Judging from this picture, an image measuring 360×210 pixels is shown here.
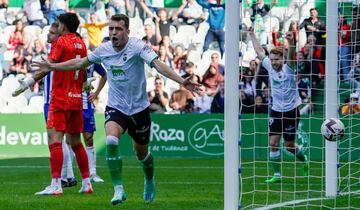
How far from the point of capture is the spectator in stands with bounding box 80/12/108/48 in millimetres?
25828

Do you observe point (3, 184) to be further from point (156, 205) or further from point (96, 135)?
point (96, 135)

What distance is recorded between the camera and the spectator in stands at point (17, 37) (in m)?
26.0

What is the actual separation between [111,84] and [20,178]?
5.27 metres

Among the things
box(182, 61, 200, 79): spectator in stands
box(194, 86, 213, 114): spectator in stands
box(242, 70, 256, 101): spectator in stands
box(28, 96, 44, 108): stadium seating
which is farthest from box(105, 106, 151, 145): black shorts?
box(28, 96, 44, 108): stadium seating

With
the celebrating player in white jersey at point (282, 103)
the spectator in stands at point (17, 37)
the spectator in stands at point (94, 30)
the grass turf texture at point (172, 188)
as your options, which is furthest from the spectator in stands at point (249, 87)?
the spectator in stands at point (17, 37)

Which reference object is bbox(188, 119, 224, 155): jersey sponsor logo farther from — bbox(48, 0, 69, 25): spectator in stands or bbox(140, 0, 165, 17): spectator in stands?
bbox(48, 0, 69, 25): spectator in stands

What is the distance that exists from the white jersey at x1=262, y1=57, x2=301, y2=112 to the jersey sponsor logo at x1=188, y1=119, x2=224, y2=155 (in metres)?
6.51

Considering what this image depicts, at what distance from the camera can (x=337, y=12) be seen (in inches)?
486

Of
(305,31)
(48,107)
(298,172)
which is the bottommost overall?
(298,172)

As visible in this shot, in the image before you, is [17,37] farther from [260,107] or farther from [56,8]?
[260,107]

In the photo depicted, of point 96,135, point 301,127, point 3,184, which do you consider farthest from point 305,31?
point 96,135

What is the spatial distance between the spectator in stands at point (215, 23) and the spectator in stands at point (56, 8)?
157 inches

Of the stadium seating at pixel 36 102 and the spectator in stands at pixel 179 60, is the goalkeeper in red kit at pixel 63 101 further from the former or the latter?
the spectator in stands at pixel 179 60

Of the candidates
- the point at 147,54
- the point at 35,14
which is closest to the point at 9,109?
the point at 35,14
